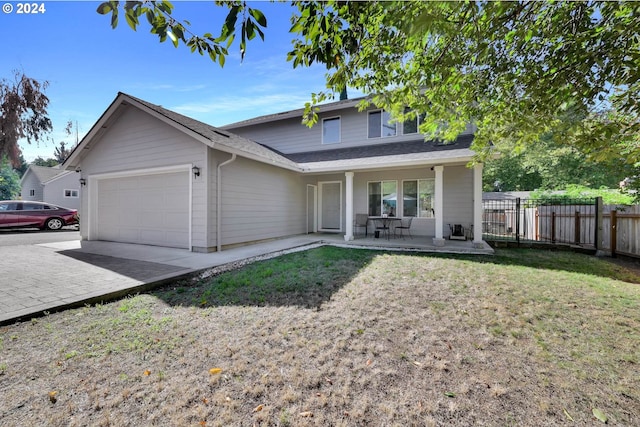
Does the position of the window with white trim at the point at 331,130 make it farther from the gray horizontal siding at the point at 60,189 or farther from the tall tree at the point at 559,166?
the gray horizontal siding at the point at 60,189

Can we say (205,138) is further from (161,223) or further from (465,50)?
(465,50)

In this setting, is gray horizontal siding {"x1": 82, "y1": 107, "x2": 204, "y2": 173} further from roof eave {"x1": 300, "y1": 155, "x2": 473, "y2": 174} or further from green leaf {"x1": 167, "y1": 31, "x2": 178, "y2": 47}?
green leaf {"x1": 167, "y1": 31, "x2": 178, "y2": 47}

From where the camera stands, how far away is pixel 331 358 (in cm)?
246

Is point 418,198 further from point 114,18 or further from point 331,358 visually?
point 114,18

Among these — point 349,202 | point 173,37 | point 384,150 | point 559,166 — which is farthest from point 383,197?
point 559,166

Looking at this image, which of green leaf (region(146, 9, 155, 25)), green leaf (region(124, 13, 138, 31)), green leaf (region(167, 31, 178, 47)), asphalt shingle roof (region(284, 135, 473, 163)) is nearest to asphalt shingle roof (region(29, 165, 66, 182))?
asphalt shingle roof (region(284, 135, 473, 163))

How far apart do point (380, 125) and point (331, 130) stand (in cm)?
234

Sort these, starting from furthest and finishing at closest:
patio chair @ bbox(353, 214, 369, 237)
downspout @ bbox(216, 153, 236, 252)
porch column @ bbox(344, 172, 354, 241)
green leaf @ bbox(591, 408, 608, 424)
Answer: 1. patio chair @ bbox(353, 214, 369, 237)
2. porch column @ bbox(344, 172, 354, 241)
3. downspout @ bbox(216, 153, 236, 252)
4. green leaf @ bbox(591, 408, 608, 424)

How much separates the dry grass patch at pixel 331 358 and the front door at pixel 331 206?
7.67 metres

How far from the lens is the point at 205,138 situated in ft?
22.8

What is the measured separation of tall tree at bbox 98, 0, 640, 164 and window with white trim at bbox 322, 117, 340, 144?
800cm

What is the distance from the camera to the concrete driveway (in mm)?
3727

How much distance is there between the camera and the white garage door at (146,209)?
25.9ft

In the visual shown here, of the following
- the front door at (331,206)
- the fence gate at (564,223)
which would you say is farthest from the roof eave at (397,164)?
the fence gate at (564,223)
